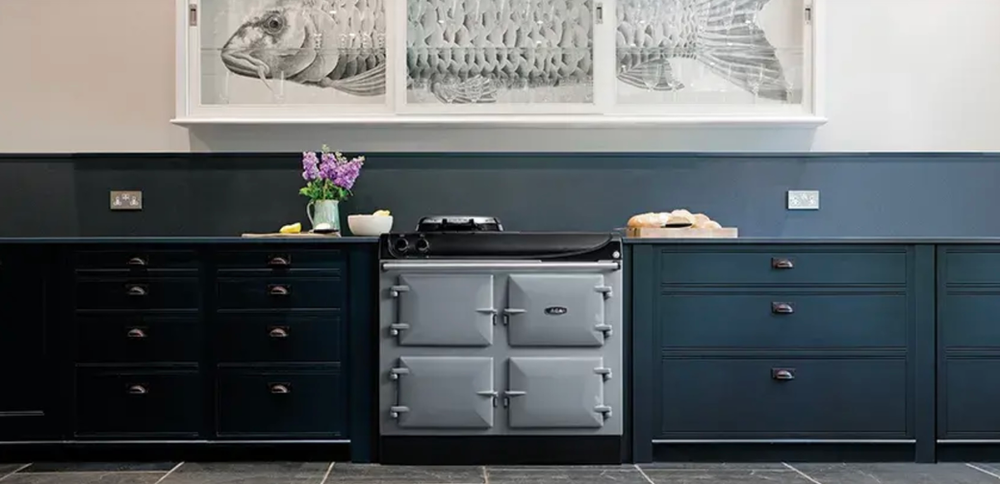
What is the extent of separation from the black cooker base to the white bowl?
81 cm

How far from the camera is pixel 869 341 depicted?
104 inches

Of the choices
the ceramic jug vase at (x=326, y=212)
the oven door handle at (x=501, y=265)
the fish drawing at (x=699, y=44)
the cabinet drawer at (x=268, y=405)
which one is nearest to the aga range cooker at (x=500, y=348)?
the oven door handle at (x=501, y=265)

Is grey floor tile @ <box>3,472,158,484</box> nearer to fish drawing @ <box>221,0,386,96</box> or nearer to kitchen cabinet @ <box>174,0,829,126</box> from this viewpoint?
kitchen cabinet @ <box>174,0,829,126</box>

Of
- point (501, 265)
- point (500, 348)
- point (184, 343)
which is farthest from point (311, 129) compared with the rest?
point (500, 348)

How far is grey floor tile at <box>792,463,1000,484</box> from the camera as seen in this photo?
248 cm

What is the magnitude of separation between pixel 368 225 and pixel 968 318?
2249mm

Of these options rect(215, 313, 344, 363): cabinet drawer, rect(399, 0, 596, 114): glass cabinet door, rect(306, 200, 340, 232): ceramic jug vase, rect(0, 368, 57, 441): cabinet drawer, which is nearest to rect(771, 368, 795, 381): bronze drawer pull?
rect(399, 0, 596, 114): glass cabinet door

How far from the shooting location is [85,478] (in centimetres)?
251

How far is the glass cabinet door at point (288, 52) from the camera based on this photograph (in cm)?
310

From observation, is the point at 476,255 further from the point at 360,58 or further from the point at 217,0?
the point at 217,0

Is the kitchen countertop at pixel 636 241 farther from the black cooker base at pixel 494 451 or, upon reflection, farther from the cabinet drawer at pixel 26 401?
the black cooker base at pixel 494 451

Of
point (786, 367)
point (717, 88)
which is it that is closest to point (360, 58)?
point (717, 88)

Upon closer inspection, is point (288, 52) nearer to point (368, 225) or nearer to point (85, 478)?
point (368, 225)

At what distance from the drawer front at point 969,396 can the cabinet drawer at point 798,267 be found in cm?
38
